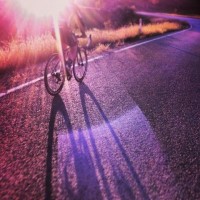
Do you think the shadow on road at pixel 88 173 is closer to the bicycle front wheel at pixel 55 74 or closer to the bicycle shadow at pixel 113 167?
the bicycle shadow at pixel 113 167

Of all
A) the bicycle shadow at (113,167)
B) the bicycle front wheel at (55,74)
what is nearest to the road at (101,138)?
the bicycle shadow at (113,167)

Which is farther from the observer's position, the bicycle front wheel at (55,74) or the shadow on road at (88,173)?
the bicycle front wheel at (55,74)

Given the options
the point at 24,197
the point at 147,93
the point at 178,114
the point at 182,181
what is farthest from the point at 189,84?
the point at 24,197

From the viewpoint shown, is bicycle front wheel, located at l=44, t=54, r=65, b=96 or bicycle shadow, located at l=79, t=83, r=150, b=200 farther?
bicycle front wheel, located at l=44, t=54, r=65, b=96

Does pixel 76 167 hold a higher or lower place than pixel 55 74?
lower

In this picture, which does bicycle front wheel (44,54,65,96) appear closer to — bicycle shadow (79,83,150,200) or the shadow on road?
bicycle shadow (79,83,150,200)

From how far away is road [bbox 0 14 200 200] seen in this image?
2.78m

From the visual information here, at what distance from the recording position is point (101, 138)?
12.2ft

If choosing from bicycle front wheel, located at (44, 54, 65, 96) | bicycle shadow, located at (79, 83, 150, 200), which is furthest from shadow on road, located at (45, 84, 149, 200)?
bicycle front wheel, located at (44, 54, 65, 96)

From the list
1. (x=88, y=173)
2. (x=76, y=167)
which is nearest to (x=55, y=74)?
(x=76, y=167)

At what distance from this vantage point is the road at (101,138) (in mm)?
2779

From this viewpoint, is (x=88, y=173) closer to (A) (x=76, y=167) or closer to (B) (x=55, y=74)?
(A) (x=76, y=167)

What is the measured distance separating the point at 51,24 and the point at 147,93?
2849 millimetres

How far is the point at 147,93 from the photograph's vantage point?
5.46m
